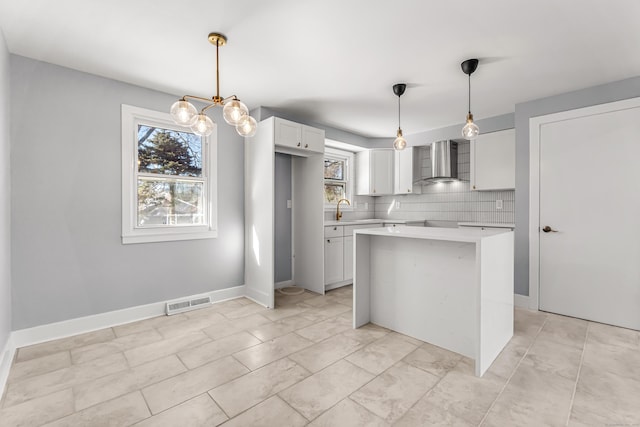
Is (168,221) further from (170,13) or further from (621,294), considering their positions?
(621,294)

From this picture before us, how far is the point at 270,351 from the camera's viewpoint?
2.45 meters

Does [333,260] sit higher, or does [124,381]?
[333,260]

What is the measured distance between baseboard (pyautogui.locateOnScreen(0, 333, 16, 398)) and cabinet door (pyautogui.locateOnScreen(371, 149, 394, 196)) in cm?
466

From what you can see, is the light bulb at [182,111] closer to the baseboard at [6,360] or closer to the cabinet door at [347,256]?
the baseboard at [6,360]

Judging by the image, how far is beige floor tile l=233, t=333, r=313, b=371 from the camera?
2.29 m

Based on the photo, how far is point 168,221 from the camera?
11.2 ft

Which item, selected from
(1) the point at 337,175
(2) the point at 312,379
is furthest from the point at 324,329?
(1) the point at 337,175

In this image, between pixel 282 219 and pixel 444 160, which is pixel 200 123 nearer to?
pixel 282 219

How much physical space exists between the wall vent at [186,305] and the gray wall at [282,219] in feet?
3.49

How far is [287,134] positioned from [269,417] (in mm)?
2908

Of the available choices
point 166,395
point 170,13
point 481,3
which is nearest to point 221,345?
point 166,395

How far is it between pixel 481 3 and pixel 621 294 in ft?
10.2

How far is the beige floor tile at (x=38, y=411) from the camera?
165cm

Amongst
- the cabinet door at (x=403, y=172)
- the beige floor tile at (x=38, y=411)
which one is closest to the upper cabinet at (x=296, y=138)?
the cabinet door at (x=403, y=172)
